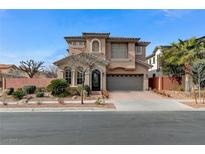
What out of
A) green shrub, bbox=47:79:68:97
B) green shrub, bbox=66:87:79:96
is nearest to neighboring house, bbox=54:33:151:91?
green shrub, bbox=66:87:79:96

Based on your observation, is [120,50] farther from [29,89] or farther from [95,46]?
[29,89]

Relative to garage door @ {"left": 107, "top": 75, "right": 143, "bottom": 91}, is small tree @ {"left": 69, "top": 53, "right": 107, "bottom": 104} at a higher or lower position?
higher

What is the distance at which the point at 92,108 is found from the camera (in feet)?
64.0

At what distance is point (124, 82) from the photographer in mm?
36031

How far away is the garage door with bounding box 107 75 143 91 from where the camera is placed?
35.8 m

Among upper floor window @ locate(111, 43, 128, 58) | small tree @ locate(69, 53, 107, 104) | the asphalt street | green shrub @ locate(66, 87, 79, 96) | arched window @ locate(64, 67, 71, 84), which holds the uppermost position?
upper floor window @ locate(111, 43, 128, 58)

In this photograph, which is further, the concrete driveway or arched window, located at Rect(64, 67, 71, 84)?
arched window, located at Rect(64, 67, 71, 84)

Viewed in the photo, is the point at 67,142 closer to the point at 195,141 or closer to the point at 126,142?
the point at 126,142

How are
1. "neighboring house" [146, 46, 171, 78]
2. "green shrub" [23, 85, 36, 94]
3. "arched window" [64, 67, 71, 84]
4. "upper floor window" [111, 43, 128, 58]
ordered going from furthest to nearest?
"neighboring house" [146, 46, 171, 78], "upper floor window" [111, 43, 128, 58], "arched window" [64, 67, 71, 84], "green shrub" [23, 85, 36, 94]

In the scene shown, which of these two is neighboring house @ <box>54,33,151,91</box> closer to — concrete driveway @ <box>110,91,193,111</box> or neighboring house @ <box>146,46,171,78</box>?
neighboring house @ <box>146,46,171,78</box>

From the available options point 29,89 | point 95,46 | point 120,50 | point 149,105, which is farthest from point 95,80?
point 149,105

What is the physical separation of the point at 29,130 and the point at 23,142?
7.08 ft

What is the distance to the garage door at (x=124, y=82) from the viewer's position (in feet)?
117

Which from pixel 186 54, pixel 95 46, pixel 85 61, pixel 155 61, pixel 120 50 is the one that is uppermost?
pixel 95 46
